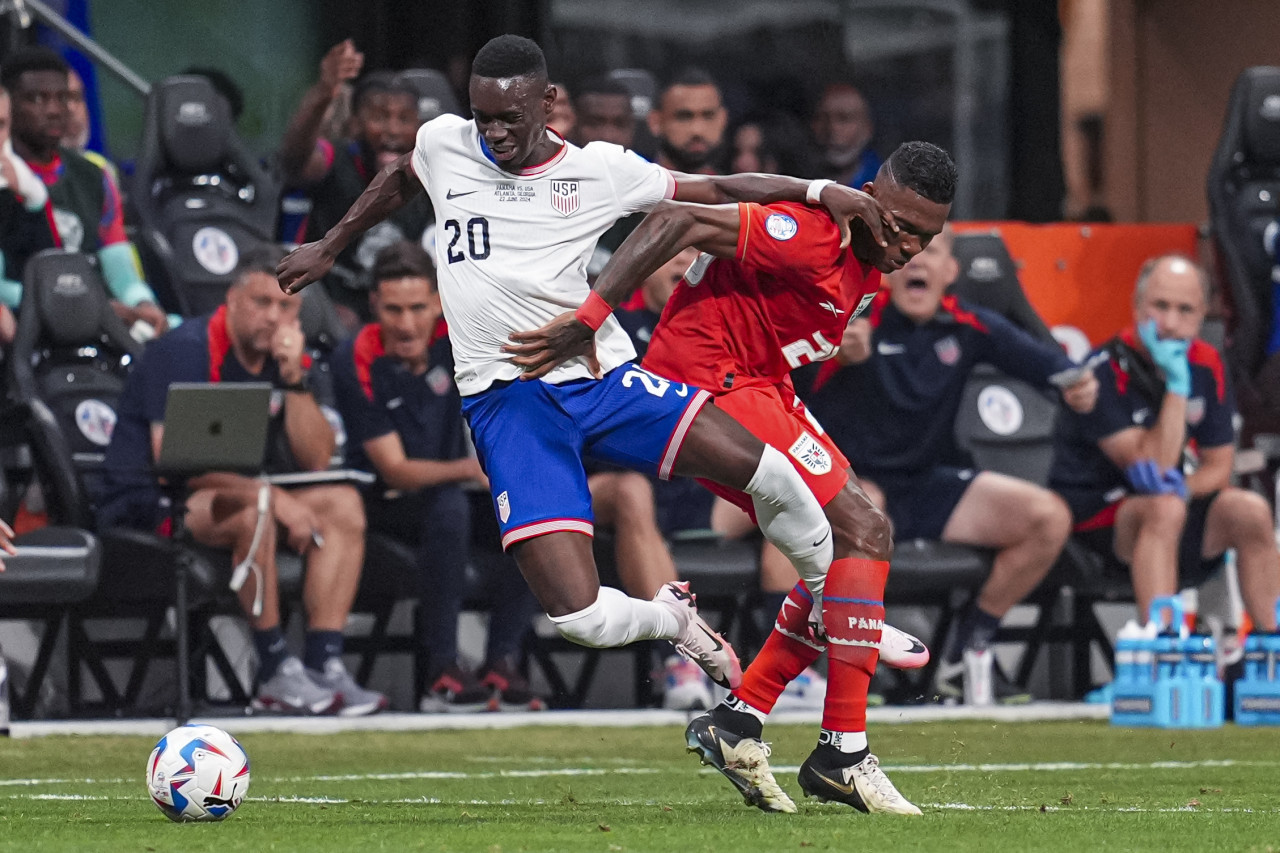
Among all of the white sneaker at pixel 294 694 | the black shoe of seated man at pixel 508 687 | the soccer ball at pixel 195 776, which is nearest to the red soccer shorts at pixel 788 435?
the soccer ball at pixel 195 776

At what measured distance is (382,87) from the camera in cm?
1172

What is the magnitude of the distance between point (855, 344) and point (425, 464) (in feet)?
6.94

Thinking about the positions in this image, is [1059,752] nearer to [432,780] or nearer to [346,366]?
[432,780]

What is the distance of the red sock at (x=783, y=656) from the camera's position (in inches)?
251

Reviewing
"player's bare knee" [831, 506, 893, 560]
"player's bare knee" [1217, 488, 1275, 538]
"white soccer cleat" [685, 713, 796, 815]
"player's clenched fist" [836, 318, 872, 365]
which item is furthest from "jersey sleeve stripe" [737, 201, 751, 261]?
"player's bare knee" [1217, 488, 1275, 538]

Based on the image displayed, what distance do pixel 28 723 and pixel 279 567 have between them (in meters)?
1.27

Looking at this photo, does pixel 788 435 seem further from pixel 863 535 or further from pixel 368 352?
pixel 368 352

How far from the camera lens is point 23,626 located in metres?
10.0

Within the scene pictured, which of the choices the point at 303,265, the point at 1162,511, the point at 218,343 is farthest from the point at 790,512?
the point at 1162,511

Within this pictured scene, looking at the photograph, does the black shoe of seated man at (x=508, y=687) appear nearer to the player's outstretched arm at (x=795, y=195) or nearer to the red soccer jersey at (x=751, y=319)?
the red soccer jersey at (x=751, y=319)

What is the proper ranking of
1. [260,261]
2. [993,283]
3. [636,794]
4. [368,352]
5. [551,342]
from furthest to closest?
[993,283], [368,352], [260,261], [636,794], [551,342]

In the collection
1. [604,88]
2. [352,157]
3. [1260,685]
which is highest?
[604,88]

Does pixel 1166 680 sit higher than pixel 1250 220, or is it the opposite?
pixel 1250 220

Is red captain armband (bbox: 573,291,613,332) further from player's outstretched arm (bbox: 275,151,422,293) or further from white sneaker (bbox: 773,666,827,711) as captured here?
white sneaker (bbox: 773,666,827,711)
